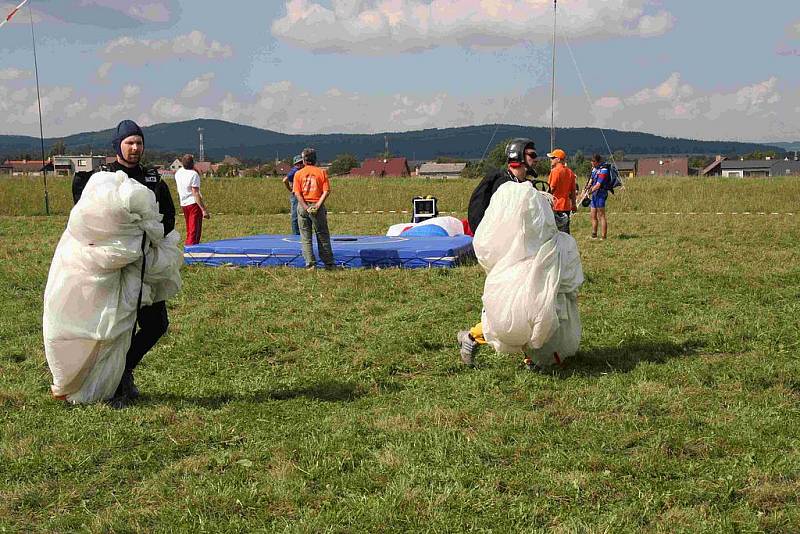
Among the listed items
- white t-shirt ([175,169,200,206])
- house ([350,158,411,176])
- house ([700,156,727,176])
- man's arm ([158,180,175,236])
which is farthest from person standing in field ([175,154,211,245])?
house ([350,158,411,176])

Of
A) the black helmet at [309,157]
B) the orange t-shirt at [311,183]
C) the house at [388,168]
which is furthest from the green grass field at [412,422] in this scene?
the house at [388,168]

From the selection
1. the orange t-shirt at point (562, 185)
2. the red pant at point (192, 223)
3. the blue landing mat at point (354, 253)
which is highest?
the orange t-shirt at point (562, 185)

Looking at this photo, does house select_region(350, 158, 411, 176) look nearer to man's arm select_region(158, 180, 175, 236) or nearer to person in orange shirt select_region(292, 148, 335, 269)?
person in orange shirt select_region(292, 148, 335, 269)

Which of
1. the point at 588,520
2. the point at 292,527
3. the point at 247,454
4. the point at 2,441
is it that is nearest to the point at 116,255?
the point at 2,441

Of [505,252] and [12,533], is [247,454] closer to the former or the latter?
[12,533]

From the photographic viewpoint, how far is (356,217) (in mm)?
23797

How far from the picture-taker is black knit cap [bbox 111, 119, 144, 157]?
535cm

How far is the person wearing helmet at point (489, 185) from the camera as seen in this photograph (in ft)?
20.2

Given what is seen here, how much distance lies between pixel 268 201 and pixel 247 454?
2599cm

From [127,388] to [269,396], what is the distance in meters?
0.91

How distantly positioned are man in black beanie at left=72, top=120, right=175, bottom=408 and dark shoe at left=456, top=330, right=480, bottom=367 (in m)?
2.11

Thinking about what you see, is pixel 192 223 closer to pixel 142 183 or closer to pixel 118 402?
pixel 142 183

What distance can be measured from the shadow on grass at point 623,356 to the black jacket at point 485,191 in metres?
1.26

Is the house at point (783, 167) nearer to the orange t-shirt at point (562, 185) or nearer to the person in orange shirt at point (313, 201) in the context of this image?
the orange t-shirt at point (562, 185)
